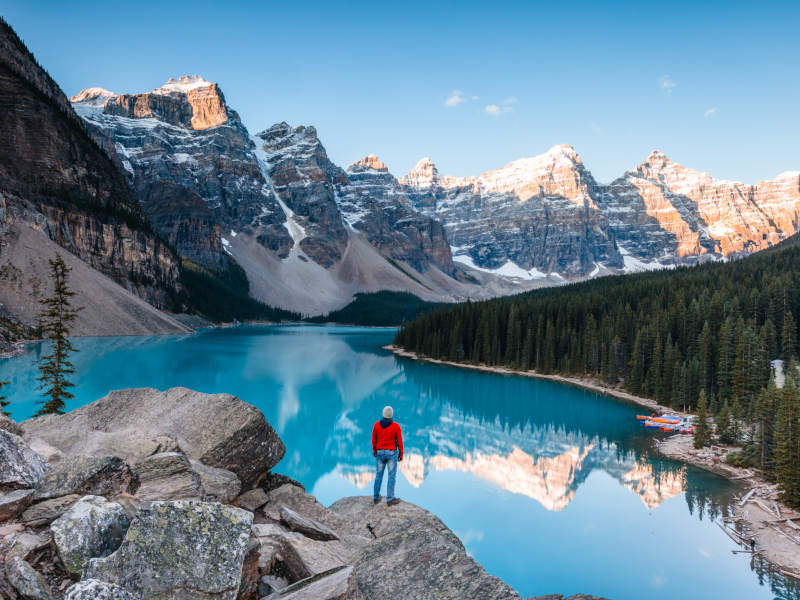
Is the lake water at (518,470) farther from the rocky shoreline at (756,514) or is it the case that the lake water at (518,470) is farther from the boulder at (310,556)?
the boulder at (310,556)

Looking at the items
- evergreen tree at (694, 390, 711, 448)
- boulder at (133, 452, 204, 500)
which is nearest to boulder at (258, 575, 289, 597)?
boulder at (133, 452, 204, 500)

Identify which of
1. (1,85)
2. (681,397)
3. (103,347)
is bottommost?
(103,347)

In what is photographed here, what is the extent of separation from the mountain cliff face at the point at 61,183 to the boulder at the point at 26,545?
98.3m

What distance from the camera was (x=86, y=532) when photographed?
17.1 feet

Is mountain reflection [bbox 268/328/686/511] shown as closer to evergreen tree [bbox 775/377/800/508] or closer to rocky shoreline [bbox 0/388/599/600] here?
evergreen tree [bbox 775/377/800/508]

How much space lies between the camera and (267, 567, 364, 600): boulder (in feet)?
16.1

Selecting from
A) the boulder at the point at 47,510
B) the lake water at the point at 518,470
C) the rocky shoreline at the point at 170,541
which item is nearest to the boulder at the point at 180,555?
the rocky shoreline at the point at 170,541

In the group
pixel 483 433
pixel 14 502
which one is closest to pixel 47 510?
pixel 14 502

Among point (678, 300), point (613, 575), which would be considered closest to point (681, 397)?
point (678, 300)

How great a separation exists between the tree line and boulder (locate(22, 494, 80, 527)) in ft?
79.0

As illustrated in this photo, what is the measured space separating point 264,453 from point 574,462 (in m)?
22.8

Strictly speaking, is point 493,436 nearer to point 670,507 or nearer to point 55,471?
point 670,507

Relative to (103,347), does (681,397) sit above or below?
above

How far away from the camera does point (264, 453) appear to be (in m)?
10.7
